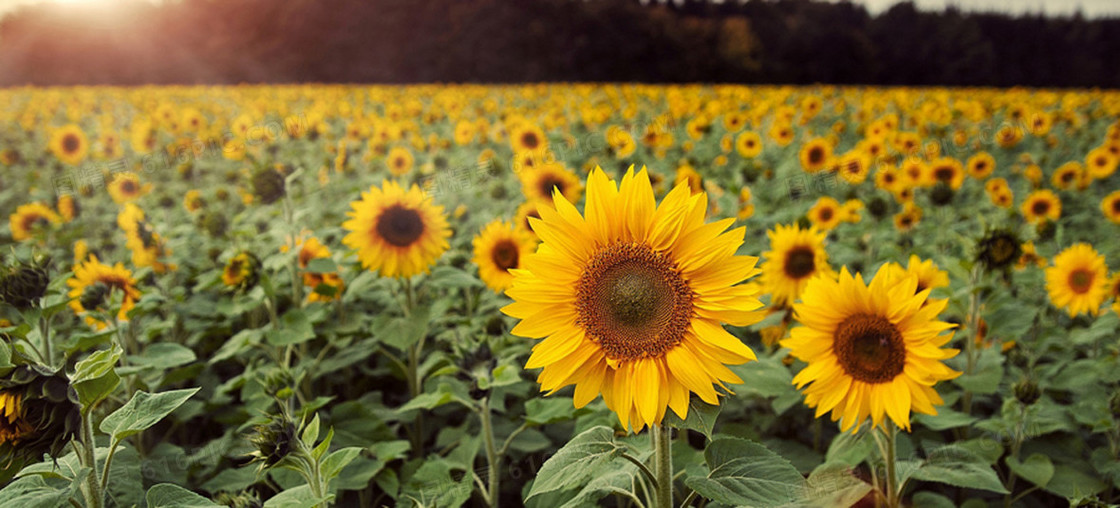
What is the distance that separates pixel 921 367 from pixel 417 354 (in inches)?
74.8

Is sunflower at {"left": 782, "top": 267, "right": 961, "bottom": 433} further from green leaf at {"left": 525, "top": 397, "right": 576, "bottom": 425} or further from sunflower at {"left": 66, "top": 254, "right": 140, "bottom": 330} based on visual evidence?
sunflower at {"left": 66, "top": 254, "right": 140, "bottom": 330}

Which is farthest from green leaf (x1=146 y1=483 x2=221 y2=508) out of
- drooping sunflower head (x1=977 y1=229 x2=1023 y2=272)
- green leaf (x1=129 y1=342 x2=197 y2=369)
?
drooping sunflower head (x1=977 y1=229 x2=1023 y2=272)

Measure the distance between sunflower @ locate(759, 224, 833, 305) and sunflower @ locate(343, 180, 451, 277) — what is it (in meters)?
1.36

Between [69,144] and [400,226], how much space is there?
5906mm

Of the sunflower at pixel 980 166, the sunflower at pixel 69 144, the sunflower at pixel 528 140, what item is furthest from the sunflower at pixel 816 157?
the sunflower at pixel 69 144

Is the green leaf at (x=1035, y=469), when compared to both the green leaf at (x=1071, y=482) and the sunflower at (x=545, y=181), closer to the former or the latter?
the green leaf at (x=1071, y=482)

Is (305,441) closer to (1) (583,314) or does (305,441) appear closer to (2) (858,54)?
(1) (583,314)

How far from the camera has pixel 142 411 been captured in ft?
4.39

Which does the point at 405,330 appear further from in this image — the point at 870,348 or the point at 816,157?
the point at 816,157

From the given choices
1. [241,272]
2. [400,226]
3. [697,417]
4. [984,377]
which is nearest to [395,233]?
[400,226]

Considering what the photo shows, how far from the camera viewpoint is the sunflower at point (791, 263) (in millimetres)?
2508

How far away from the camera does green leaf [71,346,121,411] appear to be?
3.81ft

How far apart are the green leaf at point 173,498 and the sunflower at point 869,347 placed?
55.6 inches

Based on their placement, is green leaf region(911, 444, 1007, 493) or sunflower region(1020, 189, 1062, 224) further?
sunflower region(1020, 189, 1062, 224)
